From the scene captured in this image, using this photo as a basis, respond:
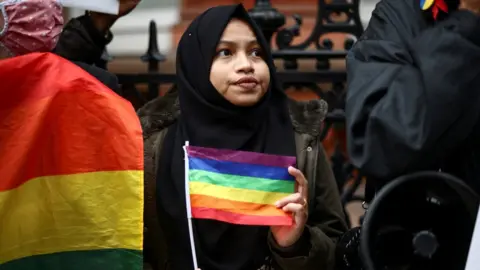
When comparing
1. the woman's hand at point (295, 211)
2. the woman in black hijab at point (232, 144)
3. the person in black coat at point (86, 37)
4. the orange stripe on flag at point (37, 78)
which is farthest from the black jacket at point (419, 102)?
the person in black coat at point (86, 37)

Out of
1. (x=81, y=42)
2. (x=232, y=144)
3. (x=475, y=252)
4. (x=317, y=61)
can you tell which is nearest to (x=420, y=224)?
(x=475, y=252)

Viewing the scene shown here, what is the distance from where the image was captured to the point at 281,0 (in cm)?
598

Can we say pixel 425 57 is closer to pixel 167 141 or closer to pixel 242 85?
pixel 242 85

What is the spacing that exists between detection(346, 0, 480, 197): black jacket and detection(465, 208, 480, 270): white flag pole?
0.18 m

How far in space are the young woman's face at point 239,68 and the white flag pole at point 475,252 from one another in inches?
32.6

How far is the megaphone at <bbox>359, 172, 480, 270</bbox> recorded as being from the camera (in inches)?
66.4

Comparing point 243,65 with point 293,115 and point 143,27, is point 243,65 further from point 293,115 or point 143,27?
point 143,27

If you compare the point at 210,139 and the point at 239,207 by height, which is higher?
the point at 210,139

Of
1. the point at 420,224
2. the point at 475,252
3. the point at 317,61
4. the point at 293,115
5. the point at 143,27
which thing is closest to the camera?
the point at 475,252

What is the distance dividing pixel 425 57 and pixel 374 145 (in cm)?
24

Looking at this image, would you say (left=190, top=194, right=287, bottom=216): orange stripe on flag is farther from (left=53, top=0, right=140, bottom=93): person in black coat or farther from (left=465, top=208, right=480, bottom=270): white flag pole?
(left=53, top=0, right=140, bottom=93): person in black coat

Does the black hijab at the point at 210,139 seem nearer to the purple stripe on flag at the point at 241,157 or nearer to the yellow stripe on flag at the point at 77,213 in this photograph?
the purple stripe on flag at the point at 241,157

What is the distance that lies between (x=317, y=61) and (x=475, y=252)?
2129 millimetres

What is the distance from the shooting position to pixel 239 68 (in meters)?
2.20
